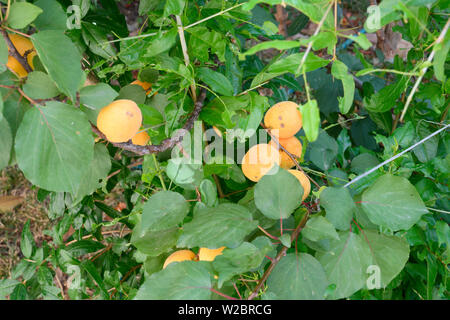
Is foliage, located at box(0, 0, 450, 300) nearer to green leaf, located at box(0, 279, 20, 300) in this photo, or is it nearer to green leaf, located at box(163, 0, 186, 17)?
green leaf, located at box(163, 0, 186, 17)

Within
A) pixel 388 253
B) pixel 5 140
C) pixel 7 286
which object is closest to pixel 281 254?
pixel 388 253

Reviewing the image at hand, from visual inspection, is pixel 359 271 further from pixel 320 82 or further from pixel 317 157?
pixel 320 82

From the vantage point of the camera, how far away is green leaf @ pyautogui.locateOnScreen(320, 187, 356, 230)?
1.40 feet

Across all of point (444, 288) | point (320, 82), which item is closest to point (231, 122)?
point (444, 288)

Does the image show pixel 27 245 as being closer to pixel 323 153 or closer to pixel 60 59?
pixel 60 59

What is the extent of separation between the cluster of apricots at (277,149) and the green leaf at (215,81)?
0.08 m

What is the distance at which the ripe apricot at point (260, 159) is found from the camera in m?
0.50

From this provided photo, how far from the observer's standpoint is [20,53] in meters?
0.49

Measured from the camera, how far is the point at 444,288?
585 millimetres

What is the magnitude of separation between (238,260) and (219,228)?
0.05m

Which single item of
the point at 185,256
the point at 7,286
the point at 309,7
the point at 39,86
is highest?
the point at 309,7

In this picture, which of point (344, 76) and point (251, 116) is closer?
point (344, 76)

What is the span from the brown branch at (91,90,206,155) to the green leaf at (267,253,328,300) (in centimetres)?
23
